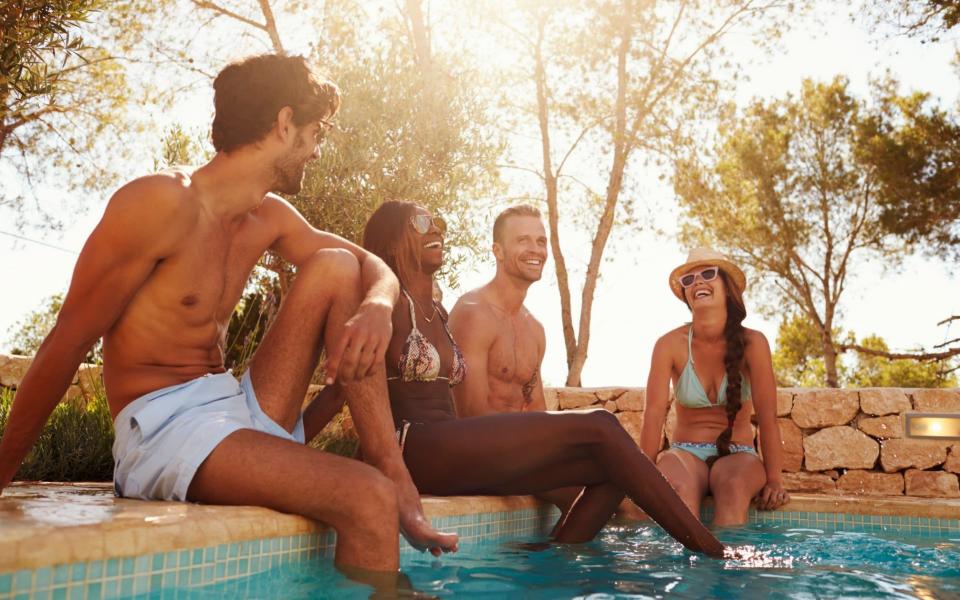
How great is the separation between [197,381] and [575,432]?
149 cm

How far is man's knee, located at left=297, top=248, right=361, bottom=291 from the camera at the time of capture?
2973mm

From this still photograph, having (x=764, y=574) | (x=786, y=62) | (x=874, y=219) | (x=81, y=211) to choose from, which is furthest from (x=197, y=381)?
(x=874, y=219)

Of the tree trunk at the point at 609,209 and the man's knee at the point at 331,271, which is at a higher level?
the tree trunk at the point at 609,209

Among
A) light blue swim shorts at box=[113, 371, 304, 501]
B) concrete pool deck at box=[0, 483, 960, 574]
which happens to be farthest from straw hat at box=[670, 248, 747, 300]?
light blue swim shorts at box=[113, 371, 304, 501]

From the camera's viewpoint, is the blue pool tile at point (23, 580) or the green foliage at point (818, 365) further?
the green foliage at point (818, 365)

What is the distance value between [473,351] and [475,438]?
82 centimetres

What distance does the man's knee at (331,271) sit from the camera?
2973mm

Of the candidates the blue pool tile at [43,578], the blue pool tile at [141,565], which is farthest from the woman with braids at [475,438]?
the blue pool tile at [43,578]

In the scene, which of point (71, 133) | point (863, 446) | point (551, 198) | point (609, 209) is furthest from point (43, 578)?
point (71, 133)

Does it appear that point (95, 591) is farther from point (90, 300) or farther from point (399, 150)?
point (399, 150)

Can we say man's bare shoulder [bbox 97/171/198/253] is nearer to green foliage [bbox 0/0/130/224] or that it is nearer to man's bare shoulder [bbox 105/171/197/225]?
man's bare shoulder [bbox 105/171/197/225]

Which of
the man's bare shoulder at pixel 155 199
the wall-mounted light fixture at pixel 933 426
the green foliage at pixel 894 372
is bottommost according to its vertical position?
the wall-mounted light fixture at pixel 933 426

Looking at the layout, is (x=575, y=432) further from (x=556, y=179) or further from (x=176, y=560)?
(x=556, y=179)

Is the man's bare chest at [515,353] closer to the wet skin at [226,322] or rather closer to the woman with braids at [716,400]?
the woman with braids at [716,400]
